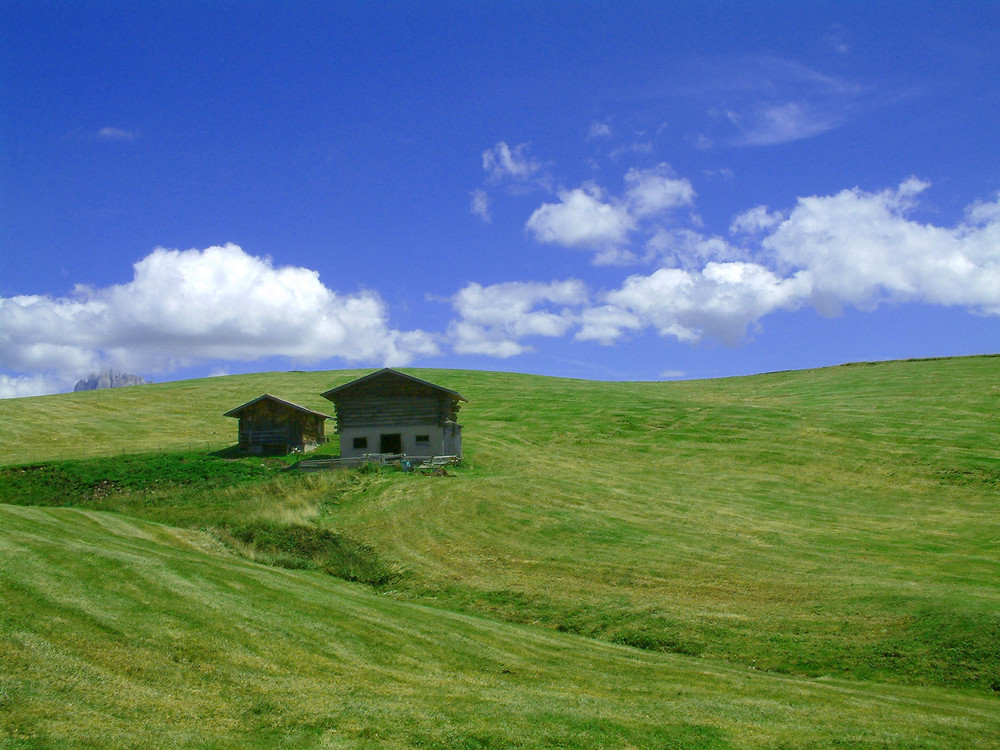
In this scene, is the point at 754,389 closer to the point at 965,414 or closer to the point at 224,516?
the point at 965,414

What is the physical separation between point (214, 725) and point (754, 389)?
3400 inches

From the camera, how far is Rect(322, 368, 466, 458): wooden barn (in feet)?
179

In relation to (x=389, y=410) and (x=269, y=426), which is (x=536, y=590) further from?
(x=269, y=426)

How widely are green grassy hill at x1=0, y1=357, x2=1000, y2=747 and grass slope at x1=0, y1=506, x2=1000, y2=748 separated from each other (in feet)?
0.26

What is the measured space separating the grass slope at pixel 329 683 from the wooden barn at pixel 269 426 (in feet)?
119

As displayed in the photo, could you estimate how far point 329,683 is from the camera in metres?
15.5

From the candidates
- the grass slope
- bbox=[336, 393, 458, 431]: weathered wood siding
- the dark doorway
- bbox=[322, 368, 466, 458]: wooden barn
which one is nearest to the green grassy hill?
the grass slope

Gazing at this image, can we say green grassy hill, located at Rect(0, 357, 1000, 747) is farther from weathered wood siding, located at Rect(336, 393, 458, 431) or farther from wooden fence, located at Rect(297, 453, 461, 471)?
weathered wood siding, located at Rect(336, 393, 458, 431)

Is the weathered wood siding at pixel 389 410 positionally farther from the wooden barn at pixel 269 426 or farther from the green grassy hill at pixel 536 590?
the wooden barn at pixel 269 426

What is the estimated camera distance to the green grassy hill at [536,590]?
14109 mm

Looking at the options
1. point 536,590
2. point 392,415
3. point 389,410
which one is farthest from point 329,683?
point 389,410

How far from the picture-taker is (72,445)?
62.7m

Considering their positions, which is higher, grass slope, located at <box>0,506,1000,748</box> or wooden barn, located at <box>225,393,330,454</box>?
wooden barn, located at <box>225,393,330,454</box>

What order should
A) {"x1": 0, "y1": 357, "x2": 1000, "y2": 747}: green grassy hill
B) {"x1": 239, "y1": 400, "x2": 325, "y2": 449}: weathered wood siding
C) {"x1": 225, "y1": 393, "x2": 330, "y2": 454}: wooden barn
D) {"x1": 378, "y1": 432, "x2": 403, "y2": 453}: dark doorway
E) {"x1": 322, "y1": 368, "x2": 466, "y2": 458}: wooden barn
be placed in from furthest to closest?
{"x1": 239, "y1": 400, "x2": 325, "y2": 449}: weathered wood siding → {"x1": 225, "y1": 393, "x2": 330, "y2": 454}: wooden barn → {"x1": 378, "y1": 432, "x2": 403, "y2": 453}: dark doorway → {"x1": 322, "y1": 368, "x2": 466, "y2": 458}: wooden barn → {"x1": 0, "y1": 357, "x2": 1000, "y2": 747}: green grassy hill
